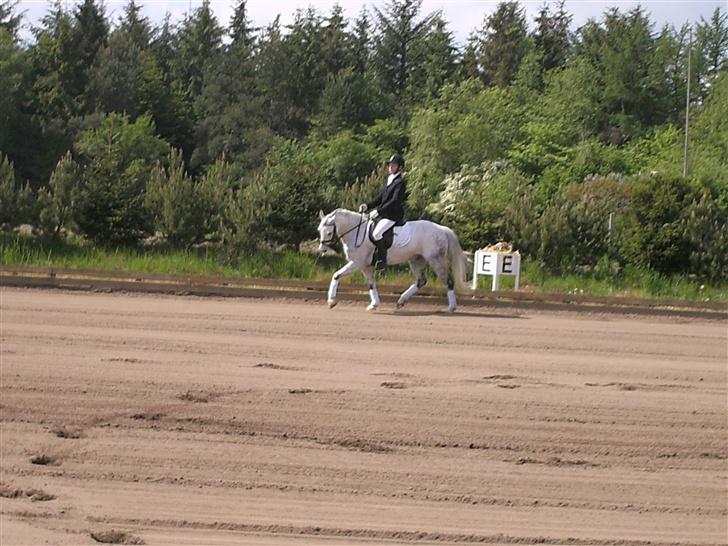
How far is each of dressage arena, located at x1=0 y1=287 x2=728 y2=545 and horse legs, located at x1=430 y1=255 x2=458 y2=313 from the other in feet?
7.61

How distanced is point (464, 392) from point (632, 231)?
13118 millimetres

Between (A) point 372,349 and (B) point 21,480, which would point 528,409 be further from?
(B) point 21,480

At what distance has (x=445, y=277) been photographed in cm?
1836

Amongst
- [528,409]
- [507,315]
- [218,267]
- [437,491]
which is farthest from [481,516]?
[218,267]

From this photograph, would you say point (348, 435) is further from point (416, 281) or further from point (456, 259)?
point (456, 259)

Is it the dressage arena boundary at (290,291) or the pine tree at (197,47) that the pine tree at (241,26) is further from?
the dressage arena boundary at (290,291)

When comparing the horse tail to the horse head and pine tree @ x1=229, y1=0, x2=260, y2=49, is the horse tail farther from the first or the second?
pine tree @ x1=229, y1=0, x2=260, y2=49

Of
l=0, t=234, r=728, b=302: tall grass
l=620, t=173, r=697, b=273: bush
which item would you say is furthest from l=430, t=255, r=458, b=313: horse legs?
l=620, t=173, r=697, b=273: bush

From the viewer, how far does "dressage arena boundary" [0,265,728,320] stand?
19.1 meters

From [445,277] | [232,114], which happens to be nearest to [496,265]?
[445,277]

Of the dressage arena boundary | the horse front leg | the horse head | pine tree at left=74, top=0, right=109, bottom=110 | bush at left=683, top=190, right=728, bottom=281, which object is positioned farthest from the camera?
pine tree at left=74, top=0, right=109, bottom=110

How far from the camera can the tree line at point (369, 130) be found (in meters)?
24.0

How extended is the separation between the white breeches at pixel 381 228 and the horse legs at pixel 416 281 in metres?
0.97

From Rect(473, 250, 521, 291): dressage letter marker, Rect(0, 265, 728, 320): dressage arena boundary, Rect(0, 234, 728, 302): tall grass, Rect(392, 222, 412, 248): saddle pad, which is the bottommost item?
Rect(0, 265, 728, 320): dressage arena boundary
